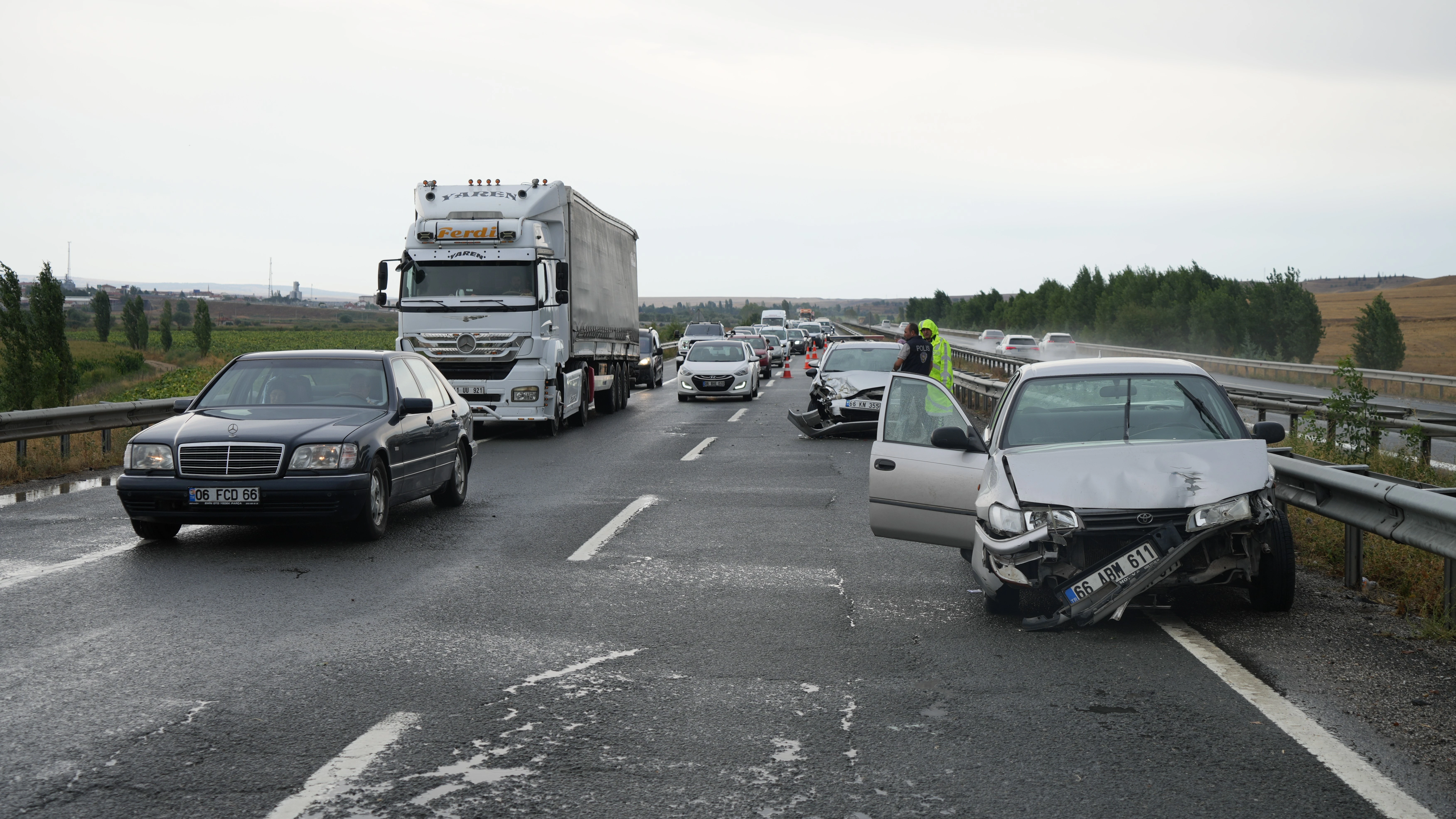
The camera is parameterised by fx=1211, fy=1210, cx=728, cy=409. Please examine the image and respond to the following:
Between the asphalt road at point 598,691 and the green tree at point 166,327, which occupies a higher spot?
the green tree at point 166,327

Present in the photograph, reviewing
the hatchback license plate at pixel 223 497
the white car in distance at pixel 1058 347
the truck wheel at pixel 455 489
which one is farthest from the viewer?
the white car in distance at pixel 1058 347

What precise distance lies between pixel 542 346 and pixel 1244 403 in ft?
34.8

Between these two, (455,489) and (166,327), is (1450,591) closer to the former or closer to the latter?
(455,489)

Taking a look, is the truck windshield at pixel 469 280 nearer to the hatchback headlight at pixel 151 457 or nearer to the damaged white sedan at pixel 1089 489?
the hatchback headlight at pixel 151 457

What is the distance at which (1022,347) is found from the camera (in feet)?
204

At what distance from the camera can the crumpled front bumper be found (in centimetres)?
1834

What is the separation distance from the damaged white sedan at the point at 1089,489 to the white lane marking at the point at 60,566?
17.6 feet

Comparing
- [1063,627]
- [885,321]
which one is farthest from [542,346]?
[885,321]

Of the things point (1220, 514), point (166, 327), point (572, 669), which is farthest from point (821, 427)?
point (166, 327)

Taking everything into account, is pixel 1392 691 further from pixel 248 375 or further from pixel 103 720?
pixel 248 375

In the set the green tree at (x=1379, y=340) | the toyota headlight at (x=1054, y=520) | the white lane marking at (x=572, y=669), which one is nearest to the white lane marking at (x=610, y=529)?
the white lane marking at (x=572, y=669)

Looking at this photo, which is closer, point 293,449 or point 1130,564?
point 1130,564

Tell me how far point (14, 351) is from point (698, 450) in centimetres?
1881

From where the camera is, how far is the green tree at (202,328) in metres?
71.1
